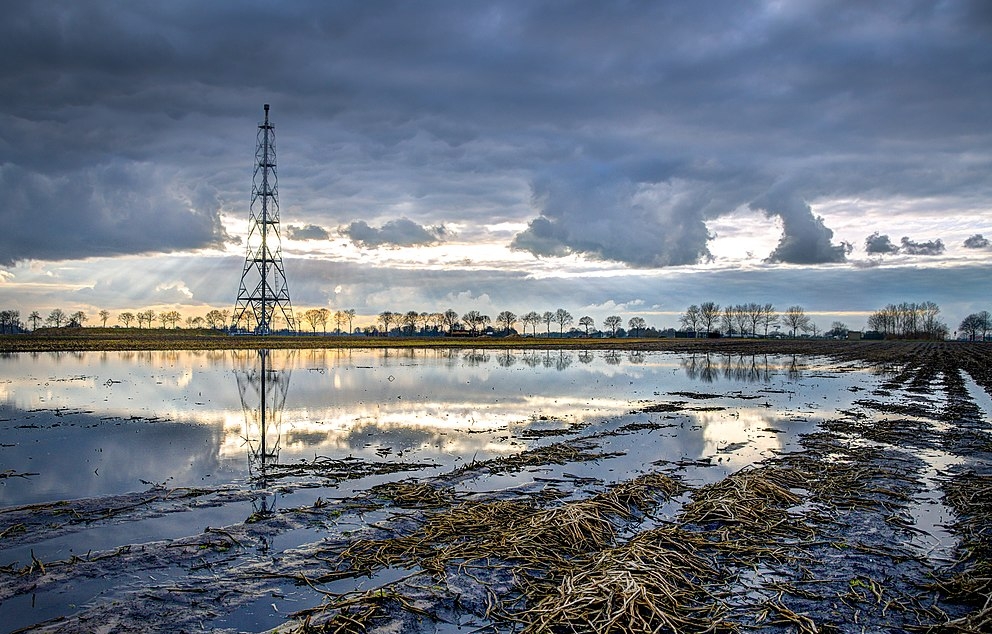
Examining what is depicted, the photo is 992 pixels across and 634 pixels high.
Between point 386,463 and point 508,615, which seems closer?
point 508,615

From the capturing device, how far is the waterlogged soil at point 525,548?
6711mm

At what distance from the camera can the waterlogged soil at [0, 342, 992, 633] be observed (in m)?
6.71

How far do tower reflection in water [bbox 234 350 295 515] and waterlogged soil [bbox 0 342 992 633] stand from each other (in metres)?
0.19

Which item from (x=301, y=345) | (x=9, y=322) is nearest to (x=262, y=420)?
(x=301, y=345)

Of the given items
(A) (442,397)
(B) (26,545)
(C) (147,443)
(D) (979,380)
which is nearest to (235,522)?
(B) (26,545)

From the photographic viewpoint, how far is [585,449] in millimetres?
16188

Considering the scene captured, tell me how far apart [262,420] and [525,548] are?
14.3m

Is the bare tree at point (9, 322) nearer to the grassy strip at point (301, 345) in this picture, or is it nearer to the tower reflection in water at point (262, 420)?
the grassy strip at point (301, 345)

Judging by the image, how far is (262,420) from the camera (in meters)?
20.2

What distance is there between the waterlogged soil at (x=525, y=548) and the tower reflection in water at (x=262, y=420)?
0.62ft

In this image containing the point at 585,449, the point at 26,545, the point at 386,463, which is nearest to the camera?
the point at 26,545

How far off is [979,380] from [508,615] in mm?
48660

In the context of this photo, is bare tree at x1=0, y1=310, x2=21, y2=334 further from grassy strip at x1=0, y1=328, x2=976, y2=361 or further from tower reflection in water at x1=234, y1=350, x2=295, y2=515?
tower reflection in water at x1=234, y1=350, x2=295, y2=515

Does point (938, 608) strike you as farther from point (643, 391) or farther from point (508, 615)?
point (643, 391)
